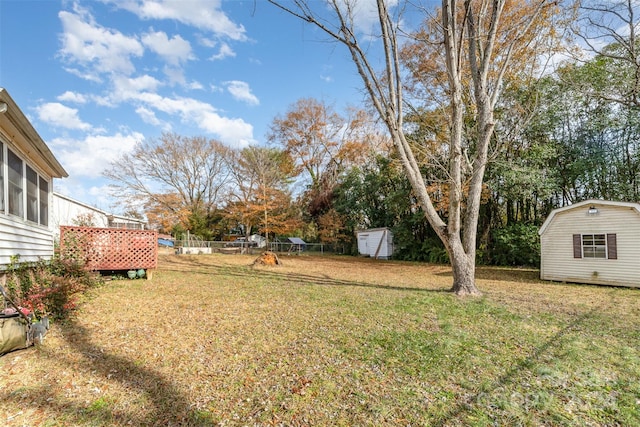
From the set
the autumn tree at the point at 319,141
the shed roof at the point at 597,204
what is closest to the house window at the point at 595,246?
the shed roof at the point at 597,204

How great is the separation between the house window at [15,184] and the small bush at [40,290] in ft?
3.05

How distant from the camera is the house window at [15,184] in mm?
5079

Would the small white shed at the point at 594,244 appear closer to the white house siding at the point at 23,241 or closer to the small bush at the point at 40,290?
the small bush at the point at 40,290

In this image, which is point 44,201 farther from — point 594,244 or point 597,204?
point 594,244

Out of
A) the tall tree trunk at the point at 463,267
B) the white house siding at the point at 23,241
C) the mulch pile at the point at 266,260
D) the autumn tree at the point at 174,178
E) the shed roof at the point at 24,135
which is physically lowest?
the mulch pile at the point at 266,260

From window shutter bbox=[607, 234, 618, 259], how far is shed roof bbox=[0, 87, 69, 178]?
1340 cm

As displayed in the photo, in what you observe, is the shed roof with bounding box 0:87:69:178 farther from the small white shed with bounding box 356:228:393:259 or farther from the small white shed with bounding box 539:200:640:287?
the small white shed with bounding box 356:228:393:259

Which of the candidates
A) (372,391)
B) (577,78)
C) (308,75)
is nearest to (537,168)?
(577,78)

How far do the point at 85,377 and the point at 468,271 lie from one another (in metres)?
7.02

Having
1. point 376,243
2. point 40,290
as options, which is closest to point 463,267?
point 40,290

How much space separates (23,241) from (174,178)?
71.5ft

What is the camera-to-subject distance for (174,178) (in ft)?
84.5

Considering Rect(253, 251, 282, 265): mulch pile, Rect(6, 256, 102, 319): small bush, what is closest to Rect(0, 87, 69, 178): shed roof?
Rect(6, 256, 102, 319): small bush

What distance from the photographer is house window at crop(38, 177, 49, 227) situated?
23.0 feet
